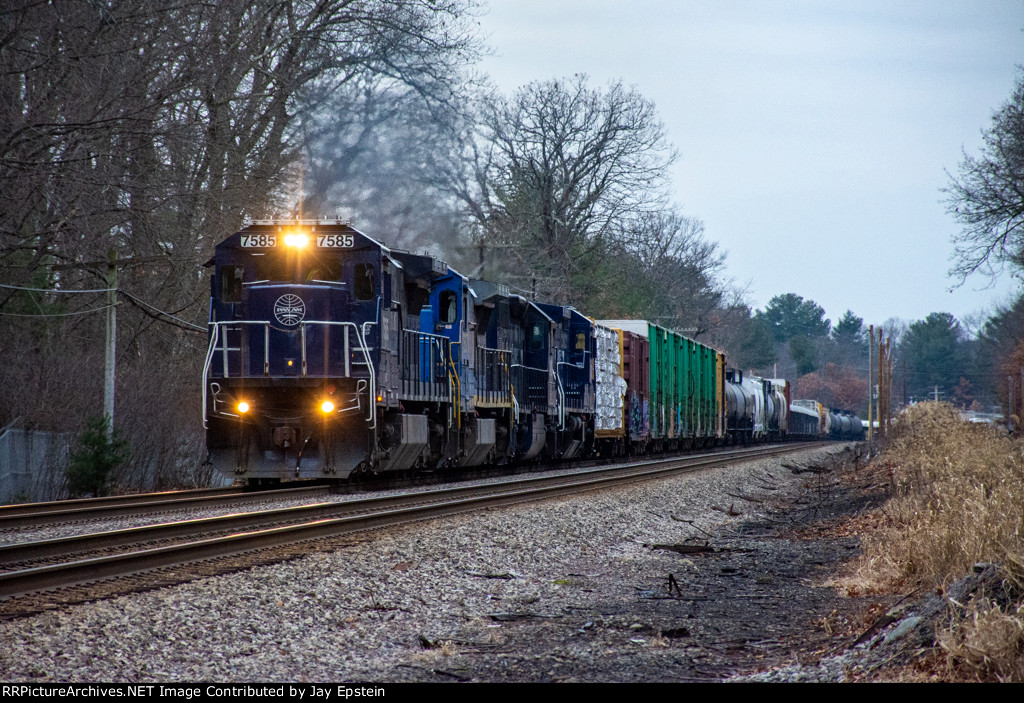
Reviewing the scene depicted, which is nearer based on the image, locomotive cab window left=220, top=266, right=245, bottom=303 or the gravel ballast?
the gravel ballast

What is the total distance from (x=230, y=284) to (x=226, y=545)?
7157 mm

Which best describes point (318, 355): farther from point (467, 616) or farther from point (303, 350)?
point (467, 616)

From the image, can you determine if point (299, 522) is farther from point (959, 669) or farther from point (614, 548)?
point (959, 669)

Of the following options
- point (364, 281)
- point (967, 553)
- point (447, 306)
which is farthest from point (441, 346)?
point (967, 553)

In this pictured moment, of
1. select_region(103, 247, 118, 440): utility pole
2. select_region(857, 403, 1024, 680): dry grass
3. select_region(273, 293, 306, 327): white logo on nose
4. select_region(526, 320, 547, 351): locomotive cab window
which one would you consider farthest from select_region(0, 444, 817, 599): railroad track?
select_region(526, 320, 547, 351): locomotive cab window

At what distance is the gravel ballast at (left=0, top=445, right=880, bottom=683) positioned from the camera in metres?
5.25

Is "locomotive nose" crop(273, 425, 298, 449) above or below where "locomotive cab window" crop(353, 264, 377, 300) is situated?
below

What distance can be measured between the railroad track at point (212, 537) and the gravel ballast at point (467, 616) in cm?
49

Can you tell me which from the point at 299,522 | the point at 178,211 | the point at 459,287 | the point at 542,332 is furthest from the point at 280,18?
the point at 299,522

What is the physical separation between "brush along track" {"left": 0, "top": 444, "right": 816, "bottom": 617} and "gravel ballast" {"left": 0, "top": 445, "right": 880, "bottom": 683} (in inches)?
11.5

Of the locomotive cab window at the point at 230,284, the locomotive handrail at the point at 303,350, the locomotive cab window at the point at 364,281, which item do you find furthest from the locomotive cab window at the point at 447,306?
the locomotive cab window at the point at 230,284

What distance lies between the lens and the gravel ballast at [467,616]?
207 inches

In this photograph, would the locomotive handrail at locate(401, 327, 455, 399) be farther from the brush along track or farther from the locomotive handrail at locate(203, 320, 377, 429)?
the brush along track

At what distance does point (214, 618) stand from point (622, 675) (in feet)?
8.15
